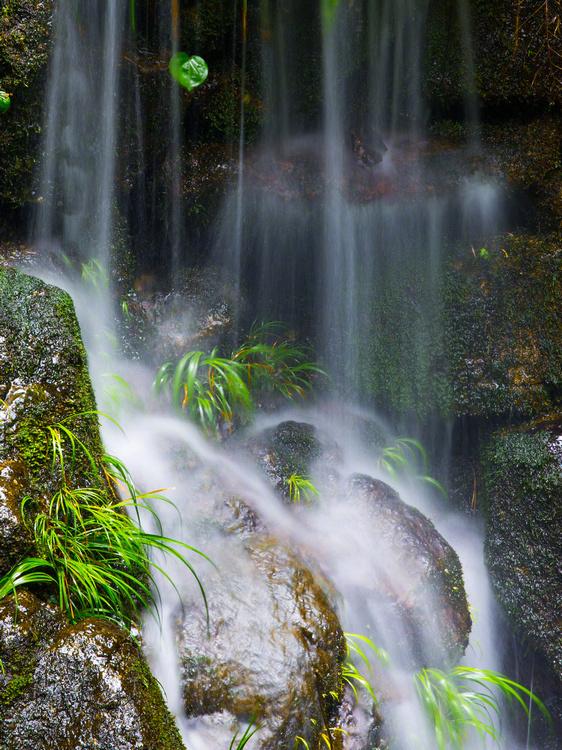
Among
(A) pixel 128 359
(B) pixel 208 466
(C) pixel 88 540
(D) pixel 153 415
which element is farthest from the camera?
(A) pixel 128 359

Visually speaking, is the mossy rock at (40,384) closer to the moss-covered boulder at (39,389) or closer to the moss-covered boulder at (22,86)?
the moss-covered boulder at (39,389)

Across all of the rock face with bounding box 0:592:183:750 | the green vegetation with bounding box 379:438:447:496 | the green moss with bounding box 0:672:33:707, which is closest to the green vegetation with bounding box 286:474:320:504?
the green vegetation with bounding box 379:438:447:496

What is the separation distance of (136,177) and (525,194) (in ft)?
9.40

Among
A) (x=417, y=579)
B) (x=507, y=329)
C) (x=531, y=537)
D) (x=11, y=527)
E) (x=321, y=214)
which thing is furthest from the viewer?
(x=321, y=214)

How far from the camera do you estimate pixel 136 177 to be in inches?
181

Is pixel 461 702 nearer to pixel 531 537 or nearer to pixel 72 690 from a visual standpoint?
pixel 531 537

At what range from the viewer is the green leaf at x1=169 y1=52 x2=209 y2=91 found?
4.36 metres

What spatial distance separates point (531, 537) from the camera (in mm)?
3836

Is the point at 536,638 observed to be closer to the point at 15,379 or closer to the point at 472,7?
the point at 15,379

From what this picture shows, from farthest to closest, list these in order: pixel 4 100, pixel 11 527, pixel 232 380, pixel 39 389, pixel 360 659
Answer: pixel 232 380 < pixel 4 100 < pixel 360 659 < pixel 39 389 < pixel 11 527

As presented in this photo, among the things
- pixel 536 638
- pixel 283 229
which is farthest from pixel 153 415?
pixel 536 638

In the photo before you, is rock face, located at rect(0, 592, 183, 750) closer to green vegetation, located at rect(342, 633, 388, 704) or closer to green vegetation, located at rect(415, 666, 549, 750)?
green vegetation, located at rect(342, 633, 388, 704)

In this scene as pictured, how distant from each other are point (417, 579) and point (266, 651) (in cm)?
116

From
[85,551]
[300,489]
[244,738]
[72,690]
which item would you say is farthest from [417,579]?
[72,690]
